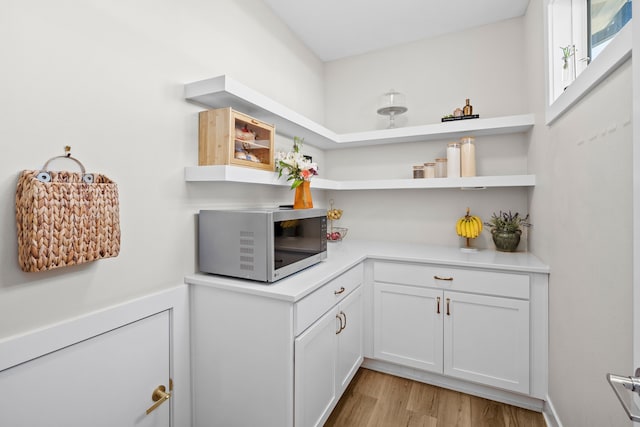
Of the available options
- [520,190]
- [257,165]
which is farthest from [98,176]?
[520,190]

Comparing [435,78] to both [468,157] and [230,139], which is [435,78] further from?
[230,139]

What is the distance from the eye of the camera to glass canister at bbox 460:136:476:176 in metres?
2.27

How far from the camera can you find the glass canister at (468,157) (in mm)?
2268

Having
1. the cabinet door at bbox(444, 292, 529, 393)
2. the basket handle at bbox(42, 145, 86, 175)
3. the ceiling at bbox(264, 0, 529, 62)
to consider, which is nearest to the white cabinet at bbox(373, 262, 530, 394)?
the cabinet door at bbox(444, 292, 529, 393)

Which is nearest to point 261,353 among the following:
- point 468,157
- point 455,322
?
point 455,322

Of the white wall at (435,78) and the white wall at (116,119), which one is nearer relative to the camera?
the white wall at (116,119)

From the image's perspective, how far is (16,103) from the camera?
0.94 meters

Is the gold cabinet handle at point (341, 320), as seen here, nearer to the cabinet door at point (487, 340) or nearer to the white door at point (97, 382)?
the cabinet door at point (487, 340)

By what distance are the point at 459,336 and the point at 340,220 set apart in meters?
1.45

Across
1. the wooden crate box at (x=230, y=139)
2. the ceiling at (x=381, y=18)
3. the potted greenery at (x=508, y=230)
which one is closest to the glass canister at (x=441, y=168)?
the potted greenery at (x=508, y=230)

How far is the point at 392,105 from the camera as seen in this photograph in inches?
102

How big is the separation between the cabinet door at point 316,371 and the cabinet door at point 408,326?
544 millimetres

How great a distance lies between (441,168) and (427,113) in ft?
1.79

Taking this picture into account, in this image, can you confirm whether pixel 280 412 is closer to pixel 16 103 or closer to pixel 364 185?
pixel 16 103
